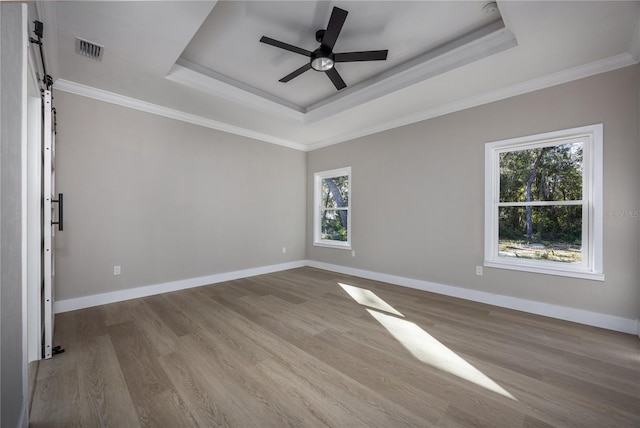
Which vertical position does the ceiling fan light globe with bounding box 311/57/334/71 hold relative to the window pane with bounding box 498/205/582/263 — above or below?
above

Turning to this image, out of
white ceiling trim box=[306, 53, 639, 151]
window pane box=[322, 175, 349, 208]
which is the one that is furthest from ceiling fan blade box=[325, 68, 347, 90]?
window pane box=[322, 175, 349, 208]

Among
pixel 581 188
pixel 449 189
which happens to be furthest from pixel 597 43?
pixel 449 189

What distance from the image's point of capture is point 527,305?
3.05 m

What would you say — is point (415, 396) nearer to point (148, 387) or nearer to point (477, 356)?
point (477, 356)

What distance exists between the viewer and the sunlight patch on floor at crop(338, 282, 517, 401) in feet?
5.96

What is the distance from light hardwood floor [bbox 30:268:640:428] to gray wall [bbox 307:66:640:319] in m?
0.41

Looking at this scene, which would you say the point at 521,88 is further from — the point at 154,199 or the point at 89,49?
the point at 154,199

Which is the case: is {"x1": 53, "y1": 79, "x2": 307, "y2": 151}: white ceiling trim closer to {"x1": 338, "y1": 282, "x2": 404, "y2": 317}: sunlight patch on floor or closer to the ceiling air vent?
the ceiling air vent

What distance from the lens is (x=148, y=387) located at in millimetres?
1713

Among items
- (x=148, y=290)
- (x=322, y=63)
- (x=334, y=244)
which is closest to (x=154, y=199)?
(x=148, y=290)

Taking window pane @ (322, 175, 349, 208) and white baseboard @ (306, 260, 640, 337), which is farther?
window pane @ (322, 175, 349, 208)

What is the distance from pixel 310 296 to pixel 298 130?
288cm

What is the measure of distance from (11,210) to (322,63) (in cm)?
252

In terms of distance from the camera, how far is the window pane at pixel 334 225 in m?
5.29
